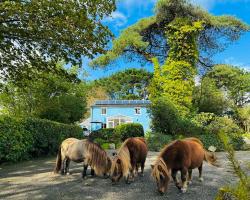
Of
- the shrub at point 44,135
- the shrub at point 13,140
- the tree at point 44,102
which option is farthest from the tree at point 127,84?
the shrub at point 13,140

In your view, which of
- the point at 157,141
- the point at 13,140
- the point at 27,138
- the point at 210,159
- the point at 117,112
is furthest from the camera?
the point at 117,112

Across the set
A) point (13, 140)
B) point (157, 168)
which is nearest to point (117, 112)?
point (13, 140)

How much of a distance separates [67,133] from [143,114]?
99.0 ft

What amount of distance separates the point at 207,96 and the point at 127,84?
30.6 m

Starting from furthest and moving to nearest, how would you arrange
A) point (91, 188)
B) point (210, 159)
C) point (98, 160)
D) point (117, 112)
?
point (117, 112) < point (98, 160) < point (210, 159) < point (91, 188)

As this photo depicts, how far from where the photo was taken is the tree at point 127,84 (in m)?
69.1

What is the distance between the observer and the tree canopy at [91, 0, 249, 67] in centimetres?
3475

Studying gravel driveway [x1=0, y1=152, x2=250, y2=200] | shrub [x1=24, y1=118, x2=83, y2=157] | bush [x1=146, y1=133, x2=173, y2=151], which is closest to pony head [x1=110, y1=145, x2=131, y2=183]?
gravel driveway [x1=0, y1=152, x2=250, y2=200]

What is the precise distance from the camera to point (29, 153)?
19078mm

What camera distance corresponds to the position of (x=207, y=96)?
42375mm

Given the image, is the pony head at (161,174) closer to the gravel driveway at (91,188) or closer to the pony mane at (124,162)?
the gravel driveway at (91,188)

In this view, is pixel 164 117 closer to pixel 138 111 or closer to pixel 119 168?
pixel 119 168

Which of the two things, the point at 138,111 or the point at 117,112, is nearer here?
the point at 138,111

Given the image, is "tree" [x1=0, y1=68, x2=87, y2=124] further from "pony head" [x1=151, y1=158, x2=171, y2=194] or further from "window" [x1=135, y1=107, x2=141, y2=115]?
"pony head" [x1=151, y1=158, x2=171, y2=194]
